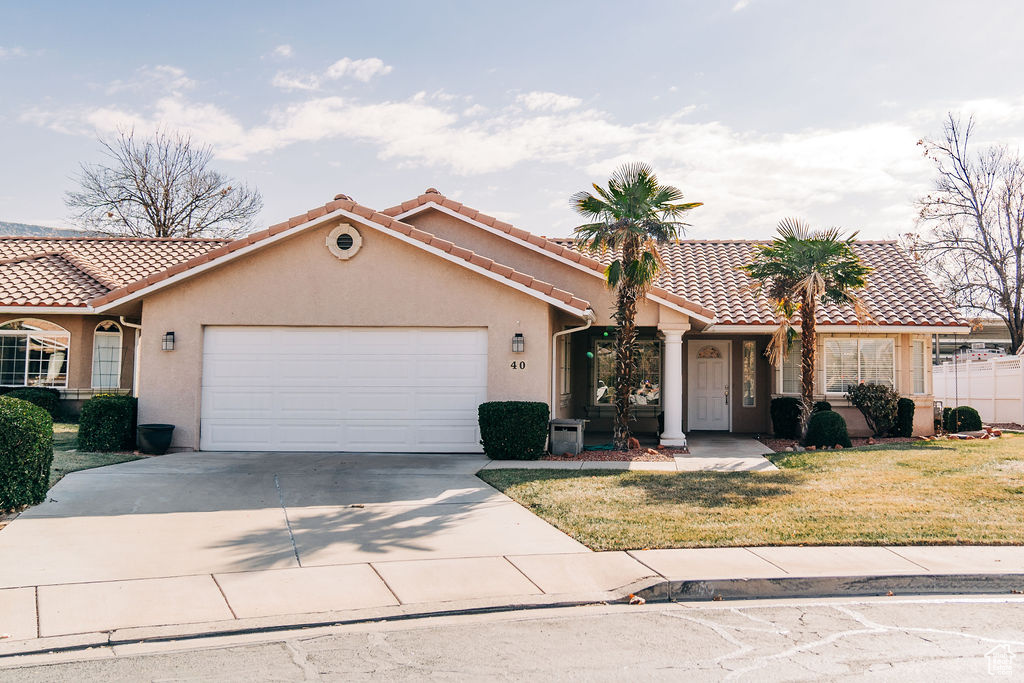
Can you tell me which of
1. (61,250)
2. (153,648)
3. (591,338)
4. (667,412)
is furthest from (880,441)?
(61,250)

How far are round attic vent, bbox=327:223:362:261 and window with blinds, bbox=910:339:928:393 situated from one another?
12408 millimetres

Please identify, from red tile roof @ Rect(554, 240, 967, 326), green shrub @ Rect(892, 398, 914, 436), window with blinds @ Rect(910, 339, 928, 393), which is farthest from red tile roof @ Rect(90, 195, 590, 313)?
window with blinds @ Rect(910, 339, 928, 393)

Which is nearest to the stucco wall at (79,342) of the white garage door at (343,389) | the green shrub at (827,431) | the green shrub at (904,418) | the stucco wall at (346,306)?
the stucco wall at (346,306)

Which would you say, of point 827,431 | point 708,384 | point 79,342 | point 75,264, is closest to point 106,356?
point 79,342

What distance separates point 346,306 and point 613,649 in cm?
1007

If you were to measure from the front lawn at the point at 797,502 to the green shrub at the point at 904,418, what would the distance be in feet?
11.2

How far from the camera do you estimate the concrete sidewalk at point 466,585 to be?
232 inches

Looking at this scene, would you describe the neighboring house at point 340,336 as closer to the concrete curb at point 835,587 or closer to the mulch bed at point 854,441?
the mulch bed at point 854,441

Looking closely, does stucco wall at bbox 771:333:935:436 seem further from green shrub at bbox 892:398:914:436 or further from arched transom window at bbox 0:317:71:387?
arched transom window at bbox 0:317:71:387

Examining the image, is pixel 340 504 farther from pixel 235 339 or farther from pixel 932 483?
pixel 932 483

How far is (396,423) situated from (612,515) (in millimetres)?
6095

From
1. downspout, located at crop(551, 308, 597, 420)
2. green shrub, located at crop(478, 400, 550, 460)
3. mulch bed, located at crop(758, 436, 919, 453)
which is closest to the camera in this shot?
green shrub, located at crop(478, 400, 550, 460)

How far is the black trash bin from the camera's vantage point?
1388 centimetres

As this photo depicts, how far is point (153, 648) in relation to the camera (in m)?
5.39
